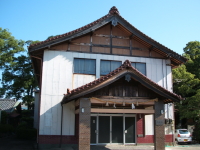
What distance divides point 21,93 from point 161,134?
96.5 feet

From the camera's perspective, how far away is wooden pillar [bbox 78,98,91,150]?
445 inches

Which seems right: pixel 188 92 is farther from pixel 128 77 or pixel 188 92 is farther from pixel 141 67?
pixel 128 77

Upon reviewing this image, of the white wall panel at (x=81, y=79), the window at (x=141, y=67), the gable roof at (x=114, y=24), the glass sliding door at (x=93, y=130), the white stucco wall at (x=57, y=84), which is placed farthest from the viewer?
the window at (x=141, y=67)

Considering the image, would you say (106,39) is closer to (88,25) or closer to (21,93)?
(88,25)

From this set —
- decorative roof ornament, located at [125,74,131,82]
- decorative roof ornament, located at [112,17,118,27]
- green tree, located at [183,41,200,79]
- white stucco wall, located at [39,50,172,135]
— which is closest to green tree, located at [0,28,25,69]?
white stucco wall, located at [39,50,172,135]

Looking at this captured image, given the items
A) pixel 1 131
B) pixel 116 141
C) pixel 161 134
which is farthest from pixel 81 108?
pixel 1 131

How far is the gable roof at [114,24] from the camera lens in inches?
590

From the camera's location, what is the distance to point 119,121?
16234 mm

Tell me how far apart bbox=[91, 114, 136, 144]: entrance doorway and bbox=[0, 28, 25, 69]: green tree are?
2157 cm

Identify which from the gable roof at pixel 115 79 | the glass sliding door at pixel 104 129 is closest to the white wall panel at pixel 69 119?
the glass sliding door at pixel 104 129

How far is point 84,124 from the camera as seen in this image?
11570 millimetres

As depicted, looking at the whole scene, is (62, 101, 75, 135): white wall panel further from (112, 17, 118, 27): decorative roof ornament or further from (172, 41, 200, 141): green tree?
(172, 41, 200, 141): green tree

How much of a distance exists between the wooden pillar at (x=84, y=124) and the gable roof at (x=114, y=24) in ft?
16.8

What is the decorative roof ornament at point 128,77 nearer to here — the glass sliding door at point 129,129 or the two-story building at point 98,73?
the two-story building at point 98,73
